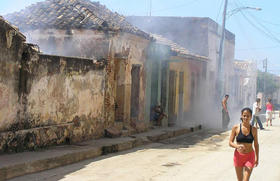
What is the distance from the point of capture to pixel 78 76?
12742 mm

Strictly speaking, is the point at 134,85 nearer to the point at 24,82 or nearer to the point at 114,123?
the point at 114,123

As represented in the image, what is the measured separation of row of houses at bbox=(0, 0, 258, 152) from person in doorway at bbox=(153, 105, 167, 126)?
1.18 ft

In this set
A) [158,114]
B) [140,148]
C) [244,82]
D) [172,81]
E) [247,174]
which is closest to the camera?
[247,174]

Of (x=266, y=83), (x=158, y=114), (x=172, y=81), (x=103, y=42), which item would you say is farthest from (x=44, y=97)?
(x=266, y=83)

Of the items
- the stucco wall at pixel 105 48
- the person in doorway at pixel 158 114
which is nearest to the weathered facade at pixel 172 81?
the person in doorway at pixel 158 114

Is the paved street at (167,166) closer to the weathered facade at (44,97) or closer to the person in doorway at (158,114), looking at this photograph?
the weathered facade at (44,97)

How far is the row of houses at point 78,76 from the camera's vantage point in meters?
10.1

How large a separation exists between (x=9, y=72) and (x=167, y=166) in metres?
4.17

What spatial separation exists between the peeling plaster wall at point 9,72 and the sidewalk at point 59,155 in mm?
956

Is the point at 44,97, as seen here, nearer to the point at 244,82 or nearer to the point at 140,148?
the point at 140,148

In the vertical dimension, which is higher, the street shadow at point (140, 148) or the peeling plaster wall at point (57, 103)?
the peeling plaster wall at point (57, 103)

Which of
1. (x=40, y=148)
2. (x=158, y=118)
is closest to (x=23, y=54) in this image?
(x=40, y=148)

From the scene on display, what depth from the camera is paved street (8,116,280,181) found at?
832 centimetres

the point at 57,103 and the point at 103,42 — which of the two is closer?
the point at 57,103
